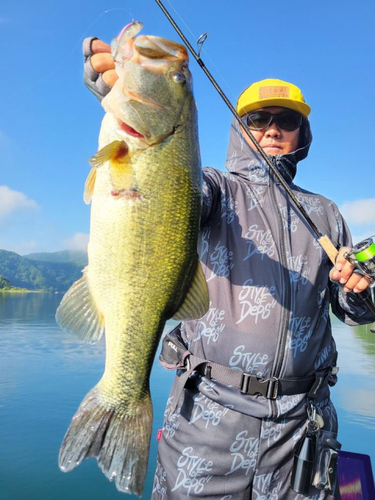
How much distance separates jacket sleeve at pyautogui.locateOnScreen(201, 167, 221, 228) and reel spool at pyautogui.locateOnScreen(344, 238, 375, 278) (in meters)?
0.87

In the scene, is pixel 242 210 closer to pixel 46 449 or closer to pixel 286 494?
pixel 286 494

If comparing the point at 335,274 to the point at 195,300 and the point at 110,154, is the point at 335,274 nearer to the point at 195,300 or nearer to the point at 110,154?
the point at 195,300

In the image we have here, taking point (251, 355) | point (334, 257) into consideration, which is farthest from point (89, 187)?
point (334, 257)

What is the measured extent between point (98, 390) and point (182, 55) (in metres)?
1.66

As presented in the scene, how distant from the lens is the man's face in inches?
123

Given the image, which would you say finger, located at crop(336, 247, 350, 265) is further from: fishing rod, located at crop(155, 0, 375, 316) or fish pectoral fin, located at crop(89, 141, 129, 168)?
fish pectoral fin, located at crop(89, 141, 129, 168)

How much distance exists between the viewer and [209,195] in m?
2.47

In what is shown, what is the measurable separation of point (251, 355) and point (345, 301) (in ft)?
2.90

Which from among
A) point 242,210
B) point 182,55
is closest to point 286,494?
point 242,210

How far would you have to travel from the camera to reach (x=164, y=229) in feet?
5.61

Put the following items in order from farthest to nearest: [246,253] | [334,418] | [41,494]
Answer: [41,494] < [334,418] < [246,253]

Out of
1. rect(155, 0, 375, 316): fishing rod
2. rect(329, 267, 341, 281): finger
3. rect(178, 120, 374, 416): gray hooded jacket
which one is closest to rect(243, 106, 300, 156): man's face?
rect(155, 0, 375, 316): fishing rod

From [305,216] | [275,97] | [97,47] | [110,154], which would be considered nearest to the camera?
[110,154]

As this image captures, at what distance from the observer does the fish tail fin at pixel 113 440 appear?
1642mm
